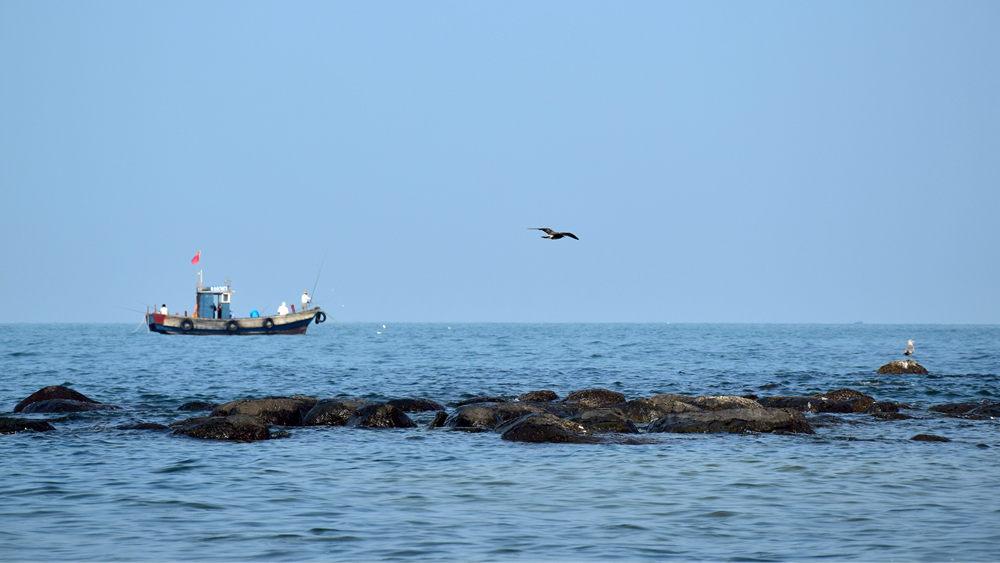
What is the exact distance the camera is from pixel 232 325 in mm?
87875

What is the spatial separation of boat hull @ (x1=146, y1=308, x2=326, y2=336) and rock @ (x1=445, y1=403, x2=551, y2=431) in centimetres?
6902

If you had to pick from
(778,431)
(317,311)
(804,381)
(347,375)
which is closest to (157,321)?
(317,311)

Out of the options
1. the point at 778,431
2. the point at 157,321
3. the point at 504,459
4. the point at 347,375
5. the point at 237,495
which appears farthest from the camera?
the point at 157,321

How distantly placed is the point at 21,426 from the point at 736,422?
14131 millimetres

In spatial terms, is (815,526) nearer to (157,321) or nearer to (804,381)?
(804,381)

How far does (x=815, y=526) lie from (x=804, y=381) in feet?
87.9

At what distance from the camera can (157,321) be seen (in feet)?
302

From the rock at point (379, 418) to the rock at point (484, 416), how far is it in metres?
0.96

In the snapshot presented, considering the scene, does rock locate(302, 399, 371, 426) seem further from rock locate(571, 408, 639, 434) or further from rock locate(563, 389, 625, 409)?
rock locate(563, 389, 625, 409)

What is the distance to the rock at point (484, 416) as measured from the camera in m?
21.4

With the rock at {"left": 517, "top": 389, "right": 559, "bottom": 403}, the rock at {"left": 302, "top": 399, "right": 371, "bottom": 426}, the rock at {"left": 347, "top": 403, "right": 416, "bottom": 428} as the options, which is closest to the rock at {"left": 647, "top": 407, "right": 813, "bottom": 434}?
the rock at {"left": 347, "top": 403, "right": 416, "bottom": 428}

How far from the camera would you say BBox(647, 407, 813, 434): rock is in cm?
2045

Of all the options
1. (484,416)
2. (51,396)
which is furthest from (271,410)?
(51,396)

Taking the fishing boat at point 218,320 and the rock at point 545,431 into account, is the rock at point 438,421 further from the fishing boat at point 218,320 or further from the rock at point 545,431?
the fishing boat at point 218,320
